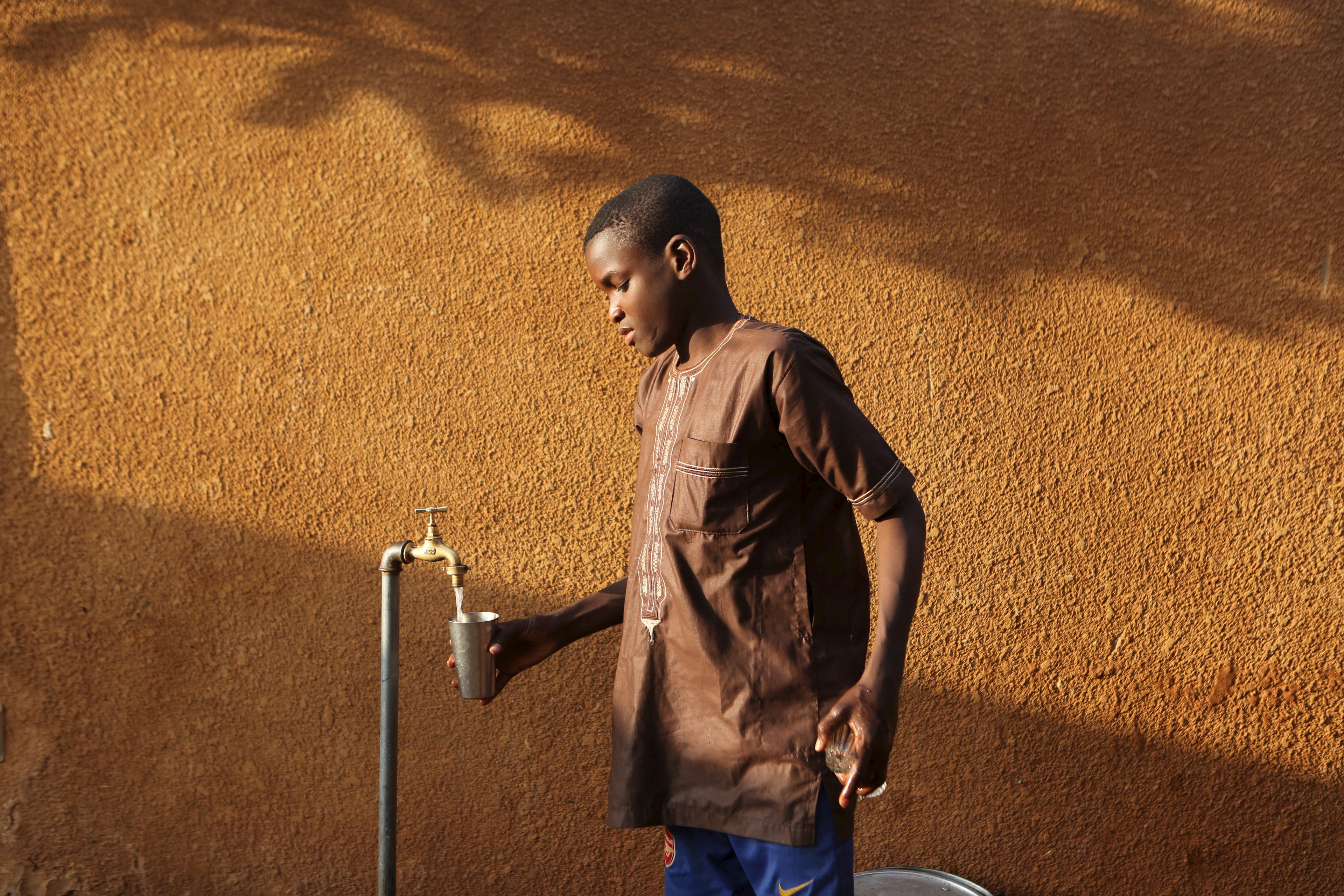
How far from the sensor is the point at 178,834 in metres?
2.49

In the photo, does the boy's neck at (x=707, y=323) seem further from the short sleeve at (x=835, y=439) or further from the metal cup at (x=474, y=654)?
the metal cup at (x=474, y=654)

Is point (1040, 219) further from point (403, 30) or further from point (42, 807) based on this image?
point (42, 807)

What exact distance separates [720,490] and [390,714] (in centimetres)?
77

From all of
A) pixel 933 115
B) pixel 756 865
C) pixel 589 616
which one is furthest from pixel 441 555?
pixel 933 115

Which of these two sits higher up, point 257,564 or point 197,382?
point 197,382

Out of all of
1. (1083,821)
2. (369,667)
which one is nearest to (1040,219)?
(1083,821)

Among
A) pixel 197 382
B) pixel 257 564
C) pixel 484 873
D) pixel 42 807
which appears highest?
pixel 197 382

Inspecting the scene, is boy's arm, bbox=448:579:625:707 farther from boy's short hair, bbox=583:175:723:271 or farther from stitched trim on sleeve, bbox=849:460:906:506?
boy's short hair, bbox=583:175:723:271

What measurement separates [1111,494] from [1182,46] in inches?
48.9

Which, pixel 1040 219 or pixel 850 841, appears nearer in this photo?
pixel 850 841

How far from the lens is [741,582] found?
145cm

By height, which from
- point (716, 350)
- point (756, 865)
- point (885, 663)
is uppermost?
point (716, 350)

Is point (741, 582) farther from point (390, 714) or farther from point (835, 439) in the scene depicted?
point (390, 714)

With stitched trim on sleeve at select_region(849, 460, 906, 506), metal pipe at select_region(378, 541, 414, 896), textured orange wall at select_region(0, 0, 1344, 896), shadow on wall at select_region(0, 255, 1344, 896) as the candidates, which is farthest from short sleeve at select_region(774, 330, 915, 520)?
shadow on wall at select_region(0, 255, 1344, 896)
